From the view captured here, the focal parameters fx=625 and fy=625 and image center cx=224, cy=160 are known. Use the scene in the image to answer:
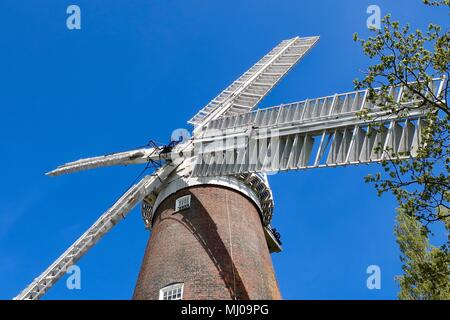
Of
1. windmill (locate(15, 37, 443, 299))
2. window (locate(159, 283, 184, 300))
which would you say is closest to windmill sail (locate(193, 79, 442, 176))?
windmill (locate(15, 37, 443, 299))

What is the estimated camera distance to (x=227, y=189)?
21.9m

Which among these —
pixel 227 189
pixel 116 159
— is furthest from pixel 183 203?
pixel 116 159

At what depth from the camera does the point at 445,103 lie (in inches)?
499

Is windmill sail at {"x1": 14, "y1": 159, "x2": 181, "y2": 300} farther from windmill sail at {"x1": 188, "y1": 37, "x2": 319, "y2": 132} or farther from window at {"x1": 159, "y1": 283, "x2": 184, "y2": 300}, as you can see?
window at {"x1": 159, "y1": 283, "x2": 184, "y2": 300}

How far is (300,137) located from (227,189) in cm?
338

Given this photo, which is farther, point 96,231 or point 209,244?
point 96,231

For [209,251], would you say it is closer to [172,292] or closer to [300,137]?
[172,292]

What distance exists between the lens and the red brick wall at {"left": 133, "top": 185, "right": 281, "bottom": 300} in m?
18.9

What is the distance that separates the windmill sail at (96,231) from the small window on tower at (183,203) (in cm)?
162

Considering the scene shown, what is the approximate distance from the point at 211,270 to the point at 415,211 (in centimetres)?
778
